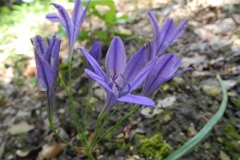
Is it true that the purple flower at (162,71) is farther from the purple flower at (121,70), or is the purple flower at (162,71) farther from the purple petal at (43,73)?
the purple petal at (43,73)

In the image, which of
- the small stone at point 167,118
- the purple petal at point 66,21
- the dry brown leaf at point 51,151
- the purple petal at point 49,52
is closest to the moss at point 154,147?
the small stone at point 167,118

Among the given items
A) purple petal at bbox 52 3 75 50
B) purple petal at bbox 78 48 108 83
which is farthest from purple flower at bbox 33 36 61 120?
purple petal at bbox 52 3 75 50

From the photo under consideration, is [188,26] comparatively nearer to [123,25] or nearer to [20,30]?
[123,25]

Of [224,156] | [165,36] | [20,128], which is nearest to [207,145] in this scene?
[224,156]

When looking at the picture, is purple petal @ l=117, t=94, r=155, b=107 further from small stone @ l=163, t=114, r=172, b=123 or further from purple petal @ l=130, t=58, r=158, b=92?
small stone @ l=163, t=114, r=172, b=123

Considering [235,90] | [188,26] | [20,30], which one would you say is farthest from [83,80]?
[20,30]
